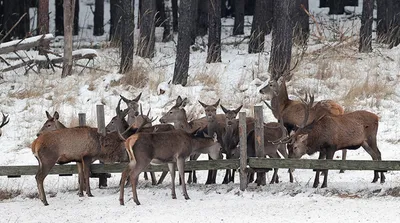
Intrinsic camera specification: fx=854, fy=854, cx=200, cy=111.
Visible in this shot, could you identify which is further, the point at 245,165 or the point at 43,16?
the point at 43,16

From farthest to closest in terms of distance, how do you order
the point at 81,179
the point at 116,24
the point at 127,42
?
the point at 116,24
the point at 127,42
the point at 81,179

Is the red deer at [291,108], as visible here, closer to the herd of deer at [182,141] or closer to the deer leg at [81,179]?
the herd of deer at [182,141]

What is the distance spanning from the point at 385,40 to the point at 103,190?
1282cm

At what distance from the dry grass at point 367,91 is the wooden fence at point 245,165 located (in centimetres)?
613

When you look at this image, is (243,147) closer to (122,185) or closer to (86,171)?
(122,185)

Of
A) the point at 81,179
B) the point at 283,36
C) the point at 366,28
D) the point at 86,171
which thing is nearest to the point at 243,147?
the point at 86,171

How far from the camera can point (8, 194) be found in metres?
13.2

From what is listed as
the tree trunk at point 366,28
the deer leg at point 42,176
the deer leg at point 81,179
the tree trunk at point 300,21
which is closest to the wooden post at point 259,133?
the deer leg at point 81,179

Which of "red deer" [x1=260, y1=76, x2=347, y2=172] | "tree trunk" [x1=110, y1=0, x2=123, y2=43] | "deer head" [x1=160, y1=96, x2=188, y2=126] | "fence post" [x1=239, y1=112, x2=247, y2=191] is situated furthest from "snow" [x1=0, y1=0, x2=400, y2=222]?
"deer head" [x1=160, y1=96, x2=188, y2=126]

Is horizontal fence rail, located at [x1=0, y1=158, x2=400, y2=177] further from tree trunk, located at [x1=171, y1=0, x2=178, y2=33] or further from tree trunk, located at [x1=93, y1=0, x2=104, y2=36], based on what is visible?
tree trunk, located at [x1=93, y1=0, x2=104, y2=36]

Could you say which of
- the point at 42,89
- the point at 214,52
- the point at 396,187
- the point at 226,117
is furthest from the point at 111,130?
the point at 214,52

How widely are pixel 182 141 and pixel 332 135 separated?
2.36 m

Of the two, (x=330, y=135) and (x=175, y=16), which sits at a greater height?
(x=175, y=16)

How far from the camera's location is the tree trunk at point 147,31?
72.6 feet
